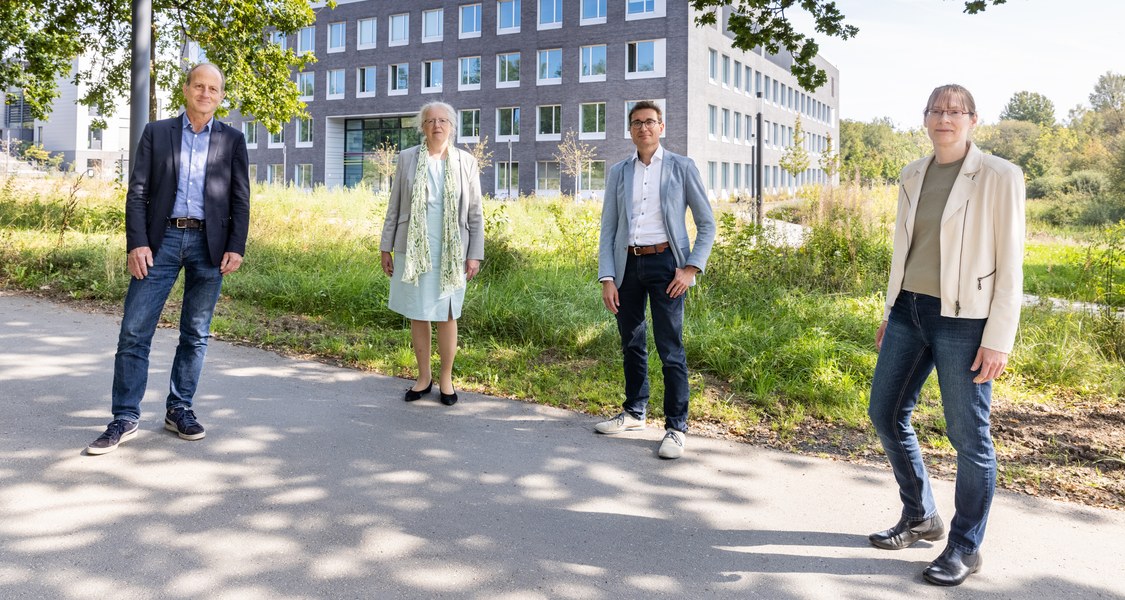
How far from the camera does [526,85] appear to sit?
4853 cm

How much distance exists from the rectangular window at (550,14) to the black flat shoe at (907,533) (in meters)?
46.7

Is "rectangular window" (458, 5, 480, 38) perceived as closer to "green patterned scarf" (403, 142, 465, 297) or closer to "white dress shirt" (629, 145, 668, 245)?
"green patterned scarf" (403, 142, 465, 297)

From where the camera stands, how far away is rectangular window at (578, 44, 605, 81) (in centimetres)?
4622

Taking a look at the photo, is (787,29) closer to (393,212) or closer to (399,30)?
(393,212)

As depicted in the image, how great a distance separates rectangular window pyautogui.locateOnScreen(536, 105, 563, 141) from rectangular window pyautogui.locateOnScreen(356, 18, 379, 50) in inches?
550

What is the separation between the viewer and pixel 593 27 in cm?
4628

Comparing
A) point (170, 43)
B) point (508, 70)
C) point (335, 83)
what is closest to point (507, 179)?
point (508, 70)

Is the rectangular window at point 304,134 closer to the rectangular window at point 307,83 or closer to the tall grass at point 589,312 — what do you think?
the rectangular window at point 307,83

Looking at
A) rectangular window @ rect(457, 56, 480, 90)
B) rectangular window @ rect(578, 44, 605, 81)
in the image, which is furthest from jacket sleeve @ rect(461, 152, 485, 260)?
rectangular window @ rect(457, 56, 480, 90)

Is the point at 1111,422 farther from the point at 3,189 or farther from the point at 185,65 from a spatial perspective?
the point at 185,65

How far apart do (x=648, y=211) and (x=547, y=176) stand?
44.0 meters

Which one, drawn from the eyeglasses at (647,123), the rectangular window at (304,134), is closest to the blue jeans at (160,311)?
the eyeglasses at (647,123)

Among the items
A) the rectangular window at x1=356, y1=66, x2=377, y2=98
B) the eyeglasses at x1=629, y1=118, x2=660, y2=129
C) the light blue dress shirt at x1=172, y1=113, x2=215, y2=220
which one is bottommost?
the light blue dress shirt at x1=172, y1=113, x2=215, y2=220

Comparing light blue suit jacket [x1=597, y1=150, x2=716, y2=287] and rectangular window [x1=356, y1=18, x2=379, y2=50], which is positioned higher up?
rectangular window [x1=356, y1=18, x2=379, y2=50]
